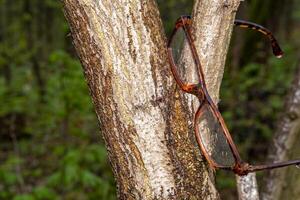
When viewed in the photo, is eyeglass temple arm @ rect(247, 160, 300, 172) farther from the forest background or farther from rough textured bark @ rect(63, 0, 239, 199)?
the forest background

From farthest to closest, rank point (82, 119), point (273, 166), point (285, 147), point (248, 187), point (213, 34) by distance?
point (82, 119) → point (285, 147) → point (248, 187) → point (213, 34) → point (273, 166)

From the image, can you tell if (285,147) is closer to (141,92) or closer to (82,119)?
(141,92)

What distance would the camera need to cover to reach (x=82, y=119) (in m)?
5.68

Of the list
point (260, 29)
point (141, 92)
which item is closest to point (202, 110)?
point (141, 92)

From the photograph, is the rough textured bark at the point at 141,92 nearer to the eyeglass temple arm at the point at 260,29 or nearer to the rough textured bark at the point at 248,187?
the eyeglass temple arm at the point at 260,29

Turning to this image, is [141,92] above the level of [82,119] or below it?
above

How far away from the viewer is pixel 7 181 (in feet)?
14.1

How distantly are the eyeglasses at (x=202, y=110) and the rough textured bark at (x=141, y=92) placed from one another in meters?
0.02

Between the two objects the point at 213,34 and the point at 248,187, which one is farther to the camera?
the point at 248,187

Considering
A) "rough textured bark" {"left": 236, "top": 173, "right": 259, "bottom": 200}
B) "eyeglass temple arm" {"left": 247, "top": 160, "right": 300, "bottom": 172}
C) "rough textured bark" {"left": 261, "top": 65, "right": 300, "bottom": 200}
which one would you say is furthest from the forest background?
"eyeglass temple arm" {"left": 247, "top": 160, "right": 300, "bottom": 172}

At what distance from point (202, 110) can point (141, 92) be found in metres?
0.13

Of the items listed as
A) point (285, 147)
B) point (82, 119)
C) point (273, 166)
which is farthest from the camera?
point (82, 119)

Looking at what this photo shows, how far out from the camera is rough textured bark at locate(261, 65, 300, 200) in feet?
6.20

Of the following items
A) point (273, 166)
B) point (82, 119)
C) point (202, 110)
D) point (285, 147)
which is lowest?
point (82, 119)
